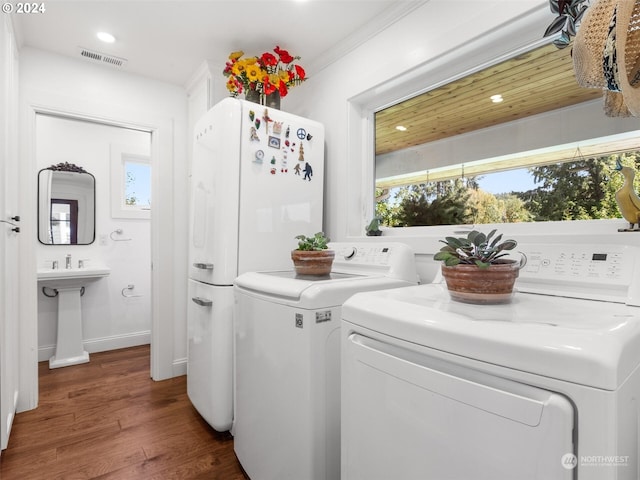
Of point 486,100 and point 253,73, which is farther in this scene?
point 253,73

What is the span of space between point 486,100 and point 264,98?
4.21ft

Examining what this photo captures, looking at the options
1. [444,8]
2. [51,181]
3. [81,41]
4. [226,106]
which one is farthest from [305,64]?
[51,181]

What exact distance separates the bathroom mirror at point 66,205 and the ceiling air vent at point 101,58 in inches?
51.8

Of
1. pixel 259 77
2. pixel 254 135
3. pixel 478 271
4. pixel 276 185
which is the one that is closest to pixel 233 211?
pixel 276 185

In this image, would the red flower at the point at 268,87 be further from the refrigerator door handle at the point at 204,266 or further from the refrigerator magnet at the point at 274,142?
the refrigerator door handle at the point at 204,266

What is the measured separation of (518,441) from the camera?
583 mm

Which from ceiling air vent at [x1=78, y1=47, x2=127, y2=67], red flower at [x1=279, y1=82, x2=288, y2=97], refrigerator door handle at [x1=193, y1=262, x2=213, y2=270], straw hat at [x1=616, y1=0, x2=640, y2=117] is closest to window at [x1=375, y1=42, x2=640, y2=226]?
red flower at [x1=279, y1=82, x2=288, y2=97]

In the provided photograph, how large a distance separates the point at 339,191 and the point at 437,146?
2.13 feet

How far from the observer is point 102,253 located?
11.3ft

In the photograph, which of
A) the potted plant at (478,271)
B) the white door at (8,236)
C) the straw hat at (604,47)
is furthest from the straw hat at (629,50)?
the white door at (8,236)

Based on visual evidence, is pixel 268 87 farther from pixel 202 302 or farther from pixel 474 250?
pixel 474 250

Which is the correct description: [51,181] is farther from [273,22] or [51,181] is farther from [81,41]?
[273,22]

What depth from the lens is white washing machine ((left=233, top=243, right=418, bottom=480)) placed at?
3.79 feet

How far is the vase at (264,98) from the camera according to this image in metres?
2.10
